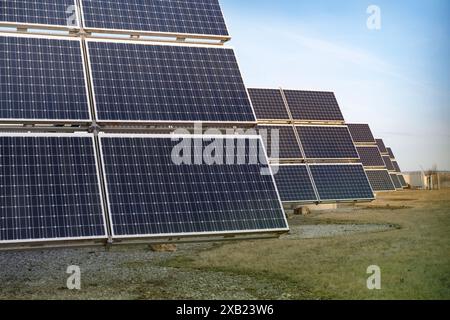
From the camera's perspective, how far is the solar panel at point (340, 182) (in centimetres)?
2898

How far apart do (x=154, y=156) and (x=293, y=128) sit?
760 inches

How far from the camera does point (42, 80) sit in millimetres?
14023

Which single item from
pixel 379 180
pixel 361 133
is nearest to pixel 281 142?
pixel 379 180

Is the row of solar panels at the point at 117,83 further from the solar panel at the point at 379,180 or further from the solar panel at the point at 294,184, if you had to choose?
the solar panel at the point at 379,180

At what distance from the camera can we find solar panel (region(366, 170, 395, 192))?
162ft

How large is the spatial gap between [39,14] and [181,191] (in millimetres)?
7737

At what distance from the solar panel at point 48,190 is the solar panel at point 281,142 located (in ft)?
59.1

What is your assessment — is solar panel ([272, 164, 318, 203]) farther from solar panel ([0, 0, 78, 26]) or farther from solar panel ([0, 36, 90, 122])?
solar panel ([0, 36, 90, 122])

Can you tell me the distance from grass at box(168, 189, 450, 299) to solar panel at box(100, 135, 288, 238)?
2110 millimetres

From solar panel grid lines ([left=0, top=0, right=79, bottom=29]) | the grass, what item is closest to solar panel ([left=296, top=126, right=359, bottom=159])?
the grass

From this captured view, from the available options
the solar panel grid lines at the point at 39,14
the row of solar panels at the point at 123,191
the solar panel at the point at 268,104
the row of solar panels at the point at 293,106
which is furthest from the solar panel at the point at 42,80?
Result: the row of solar panels at the point at 293,106

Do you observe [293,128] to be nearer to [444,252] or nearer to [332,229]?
[332,229]

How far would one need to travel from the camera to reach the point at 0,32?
14.8 meters
